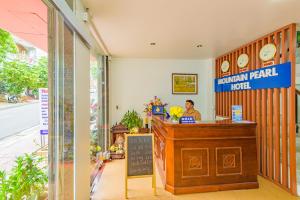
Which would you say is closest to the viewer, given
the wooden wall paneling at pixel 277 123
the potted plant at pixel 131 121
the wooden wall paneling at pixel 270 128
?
the wooden wall paneling at pixel 277 123

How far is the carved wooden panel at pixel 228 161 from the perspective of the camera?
3002mm

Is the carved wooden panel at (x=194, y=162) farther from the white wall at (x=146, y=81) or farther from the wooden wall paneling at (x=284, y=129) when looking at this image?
the white wall at (x=146, y=81)

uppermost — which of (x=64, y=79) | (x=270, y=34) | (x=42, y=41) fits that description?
(x=270, y=34)

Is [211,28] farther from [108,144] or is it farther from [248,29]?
[108,144]

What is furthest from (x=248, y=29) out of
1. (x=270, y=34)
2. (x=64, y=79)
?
(x=64, y=79)

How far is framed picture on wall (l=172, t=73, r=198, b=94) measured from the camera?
555 cm

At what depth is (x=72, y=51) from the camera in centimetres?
204

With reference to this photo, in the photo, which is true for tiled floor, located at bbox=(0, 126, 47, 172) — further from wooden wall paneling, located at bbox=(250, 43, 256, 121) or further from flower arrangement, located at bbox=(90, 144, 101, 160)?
wooden wall paneling, located at bbox=(250, 43, 256, 121)

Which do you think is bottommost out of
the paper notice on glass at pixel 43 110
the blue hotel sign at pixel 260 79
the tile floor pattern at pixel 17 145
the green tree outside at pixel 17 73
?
the tile floor pattern at pixel 17 145

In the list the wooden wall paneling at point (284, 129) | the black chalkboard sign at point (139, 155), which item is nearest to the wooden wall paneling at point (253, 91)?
the wooden wall paneling at point (284, 129)

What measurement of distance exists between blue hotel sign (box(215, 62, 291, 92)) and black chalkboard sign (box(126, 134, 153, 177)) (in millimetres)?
2292

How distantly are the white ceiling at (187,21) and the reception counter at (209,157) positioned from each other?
1.57 metres

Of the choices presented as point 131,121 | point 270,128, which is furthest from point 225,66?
point 131,121

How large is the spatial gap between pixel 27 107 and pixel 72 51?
2.64 ft
